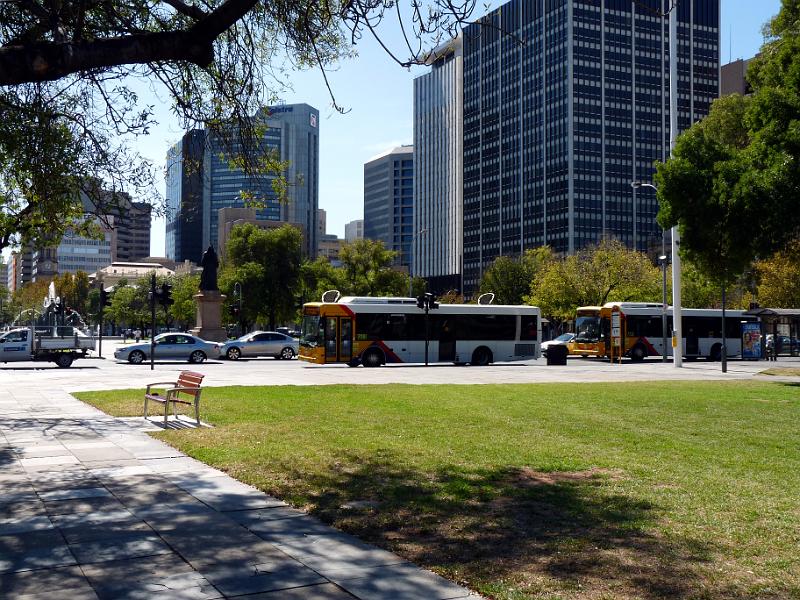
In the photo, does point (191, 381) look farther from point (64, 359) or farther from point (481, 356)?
point (481, 356)

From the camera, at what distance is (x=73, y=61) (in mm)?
6918

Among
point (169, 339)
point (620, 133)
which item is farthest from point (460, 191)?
point (169, 339)

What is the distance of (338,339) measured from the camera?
36.2 meters

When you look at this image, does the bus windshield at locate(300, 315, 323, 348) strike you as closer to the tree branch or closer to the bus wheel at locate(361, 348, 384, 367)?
the bus wheel at locate(361, 348, 384, 367)

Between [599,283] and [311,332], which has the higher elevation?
[599,283]

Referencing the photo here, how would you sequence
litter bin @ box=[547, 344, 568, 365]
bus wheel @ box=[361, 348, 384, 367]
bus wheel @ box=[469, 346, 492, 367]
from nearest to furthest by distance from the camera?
bus wheel @ box=[361, 348, 384, 367] < bus wheel @ box=[469, 346, 492, 367] < litter bin @ box=[547, 344, 568, 365]

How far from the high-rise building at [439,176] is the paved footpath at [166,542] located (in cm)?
14773

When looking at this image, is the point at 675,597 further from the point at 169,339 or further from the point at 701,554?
the point at 169,339

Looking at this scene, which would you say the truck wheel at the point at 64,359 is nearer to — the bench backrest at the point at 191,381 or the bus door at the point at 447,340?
the bus door at the point at 447,340

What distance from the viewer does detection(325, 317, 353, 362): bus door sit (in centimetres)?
3616

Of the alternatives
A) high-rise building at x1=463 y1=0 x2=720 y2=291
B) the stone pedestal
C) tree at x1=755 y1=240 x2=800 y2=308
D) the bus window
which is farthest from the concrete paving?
high-rise building at x1=463 y1=0 x2=720 y2=291

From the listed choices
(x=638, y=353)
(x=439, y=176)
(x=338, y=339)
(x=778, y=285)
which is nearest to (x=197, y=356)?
(x=338, y=339)

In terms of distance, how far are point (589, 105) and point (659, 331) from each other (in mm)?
89516

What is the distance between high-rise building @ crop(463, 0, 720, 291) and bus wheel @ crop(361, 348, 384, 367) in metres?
91.5
